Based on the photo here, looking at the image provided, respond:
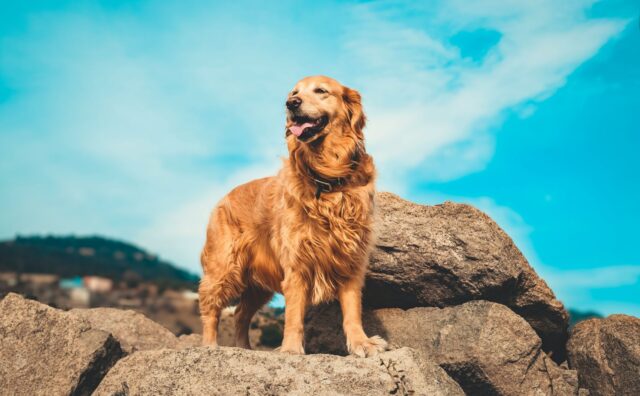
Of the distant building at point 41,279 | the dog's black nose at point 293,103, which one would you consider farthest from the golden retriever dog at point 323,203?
the distant building at point 41,279

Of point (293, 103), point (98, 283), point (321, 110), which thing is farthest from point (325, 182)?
point (98, 283)

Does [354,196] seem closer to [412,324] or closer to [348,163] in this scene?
[348,163]

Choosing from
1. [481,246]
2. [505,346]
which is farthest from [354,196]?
[505,346]

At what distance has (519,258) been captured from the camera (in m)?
6.59

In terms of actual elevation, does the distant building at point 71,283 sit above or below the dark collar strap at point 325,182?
above

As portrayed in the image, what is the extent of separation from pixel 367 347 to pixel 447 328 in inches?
64.0

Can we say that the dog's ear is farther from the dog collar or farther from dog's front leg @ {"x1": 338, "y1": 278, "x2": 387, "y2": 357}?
dog's front leg @ {"x1": 338, "y1": 278, "x2": 387, "y2": 357}

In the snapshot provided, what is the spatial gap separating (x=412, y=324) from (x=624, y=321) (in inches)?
92.4

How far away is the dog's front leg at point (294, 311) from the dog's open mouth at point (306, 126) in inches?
48.2

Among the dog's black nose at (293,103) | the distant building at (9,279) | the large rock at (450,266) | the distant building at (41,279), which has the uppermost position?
the distant building at (41,279)

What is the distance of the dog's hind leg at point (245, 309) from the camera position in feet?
22.7

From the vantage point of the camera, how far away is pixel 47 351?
584 centimetres

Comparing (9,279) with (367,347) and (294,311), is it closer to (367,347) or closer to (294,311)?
(294,311)

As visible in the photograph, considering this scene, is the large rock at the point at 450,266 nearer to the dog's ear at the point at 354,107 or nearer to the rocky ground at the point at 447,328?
the rocky ground at the point at 447,328
